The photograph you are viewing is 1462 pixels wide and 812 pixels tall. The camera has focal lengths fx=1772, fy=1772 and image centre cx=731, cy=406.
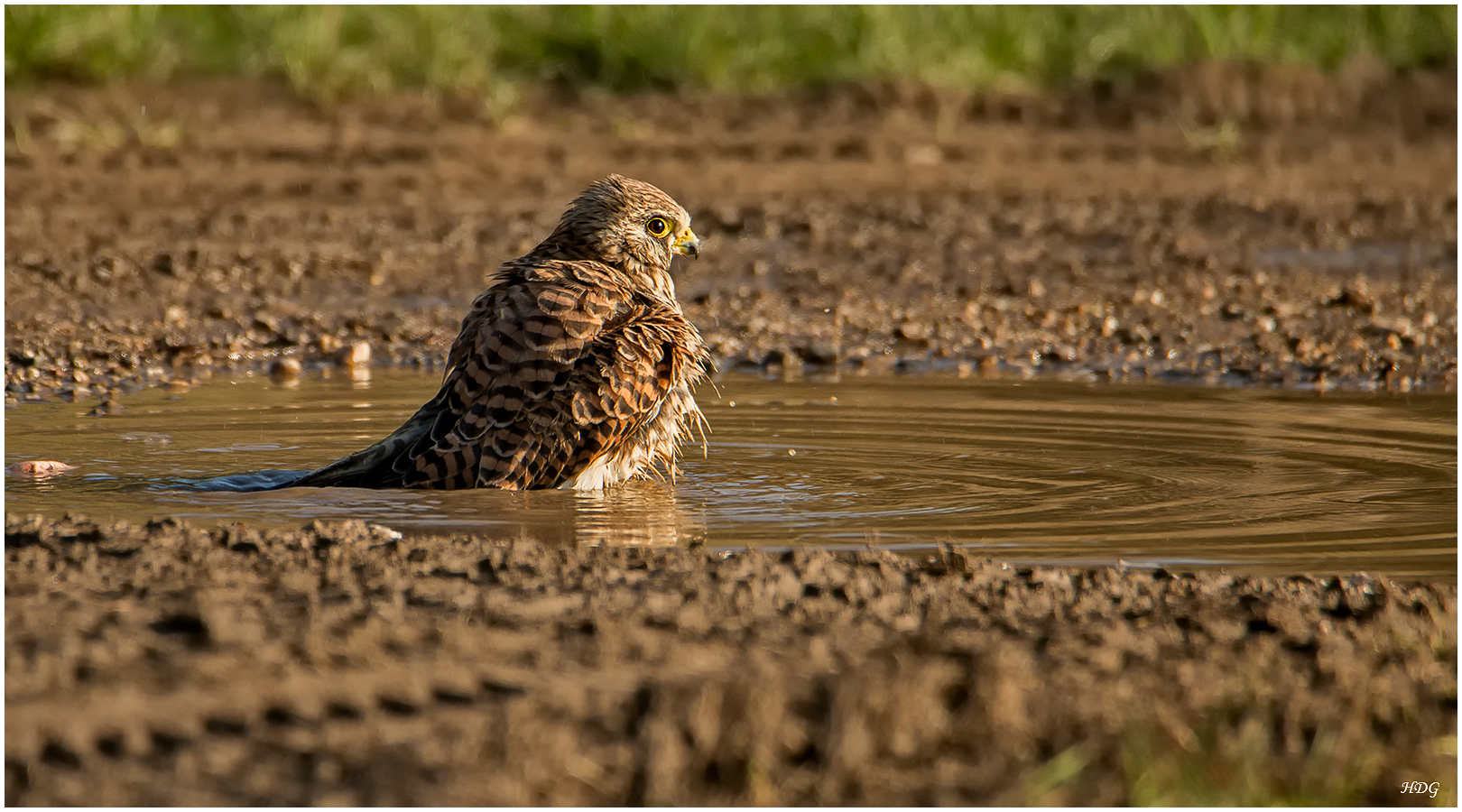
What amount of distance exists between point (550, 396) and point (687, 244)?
1285 millimetres

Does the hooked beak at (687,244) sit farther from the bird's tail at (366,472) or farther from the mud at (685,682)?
the mud at (685,682)

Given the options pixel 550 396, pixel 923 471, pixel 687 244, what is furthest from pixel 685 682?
pixel 687 244

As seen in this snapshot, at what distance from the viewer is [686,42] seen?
1549 cm

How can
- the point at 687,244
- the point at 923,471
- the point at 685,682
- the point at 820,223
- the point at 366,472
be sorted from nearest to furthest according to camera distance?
the point at 685,682, the point at 366,472, the point at 923,471, the point at 687,244, the point at 820,223

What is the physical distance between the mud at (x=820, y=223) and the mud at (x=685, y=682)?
462 cm

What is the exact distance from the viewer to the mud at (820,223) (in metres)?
9.78

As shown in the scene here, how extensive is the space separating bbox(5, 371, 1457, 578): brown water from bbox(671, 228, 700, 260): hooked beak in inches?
32.7

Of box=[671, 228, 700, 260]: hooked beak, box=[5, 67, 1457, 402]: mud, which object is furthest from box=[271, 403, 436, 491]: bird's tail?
box=[5, 67, 1457, 402]: mud

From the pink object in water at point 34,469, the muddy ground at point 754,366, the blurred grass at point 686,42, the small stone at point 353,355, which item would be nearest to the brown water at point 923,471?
the pink object in water at point 34,469

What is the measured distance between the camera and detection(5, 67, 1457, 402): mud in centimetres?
978

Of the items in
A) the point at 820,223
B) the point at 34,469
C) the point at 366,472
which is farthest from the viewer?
the point at 820,223

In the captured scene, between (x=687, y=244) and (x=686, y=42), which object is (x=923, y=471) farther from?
(x=686, y=42)

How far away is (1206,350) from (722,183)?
16.7 ft

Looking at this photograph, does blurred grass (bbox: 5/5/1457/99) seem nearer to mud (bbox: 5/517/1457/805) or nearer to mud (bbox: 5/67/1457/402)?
A: mud (bbox: 5/67/1457/402)
